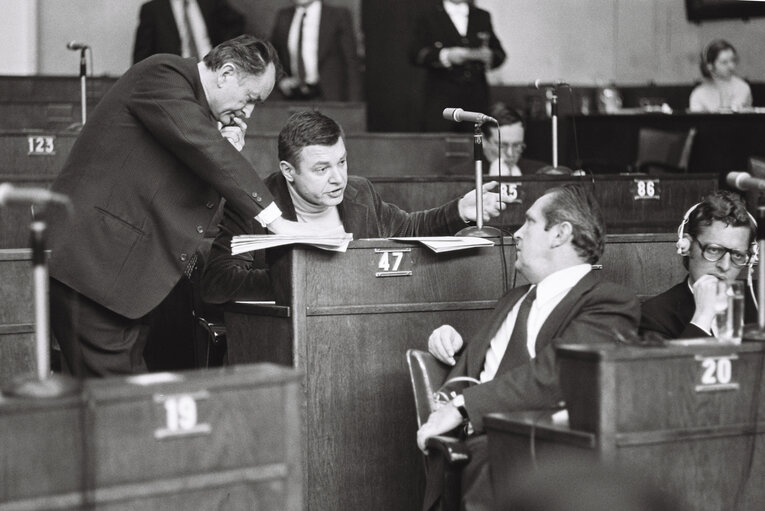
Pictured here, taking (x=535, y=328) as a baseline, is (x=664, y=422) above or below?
below

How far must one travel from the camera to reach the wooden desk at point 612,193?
17.8ft

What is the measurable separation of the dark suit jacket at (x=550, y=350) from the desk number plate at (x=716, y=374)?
0.26 m

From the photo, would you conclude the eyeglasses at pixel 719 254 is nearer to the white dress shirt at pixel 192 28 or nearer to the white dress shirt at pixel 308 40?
the white dress shirt at pixel 308 40

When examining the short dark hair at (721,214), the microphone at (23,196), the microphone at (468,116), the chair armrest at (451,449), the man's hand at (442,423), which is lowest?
the chair armrest at (451,449)

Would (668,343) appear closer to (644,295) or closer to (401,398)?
(401,398)

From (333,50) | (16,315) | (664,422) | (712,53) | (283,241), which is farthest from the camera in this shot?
(712,53)

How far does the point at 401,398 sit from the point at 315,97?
5.06 meters

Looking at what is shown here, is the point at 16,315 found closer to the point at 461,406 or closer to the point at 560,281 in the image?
the point at 461,406

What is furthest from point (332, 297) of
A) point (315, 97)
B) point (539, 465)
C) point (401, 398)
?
point (315, 97)

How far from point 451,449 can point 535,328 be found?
0.40m

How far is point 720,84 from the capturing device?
8.91m

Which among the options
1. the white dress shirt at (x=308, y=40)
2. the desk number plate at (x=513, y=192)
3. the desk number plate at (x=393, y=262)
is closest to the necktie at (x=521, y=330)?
the desk number plate at (x=393, y=262)

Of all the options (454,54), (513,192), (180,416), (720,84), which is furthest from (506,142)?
(180,416)

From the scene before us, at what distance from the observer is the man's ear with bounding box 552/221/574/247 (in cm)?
296
